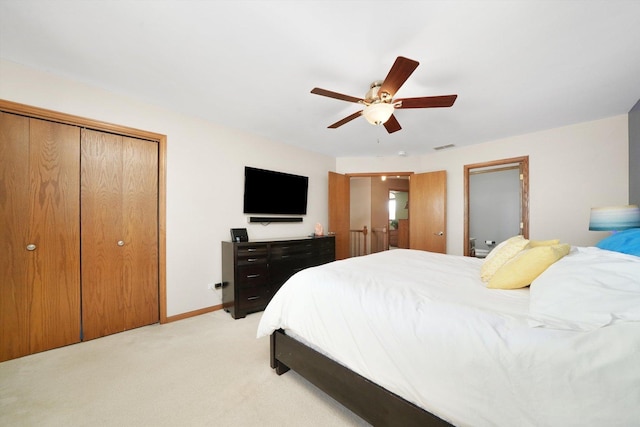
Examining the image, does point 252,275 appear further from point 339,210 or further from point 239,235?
point 339,210

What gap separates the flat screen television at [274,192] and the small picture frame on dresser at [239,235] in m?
0.31

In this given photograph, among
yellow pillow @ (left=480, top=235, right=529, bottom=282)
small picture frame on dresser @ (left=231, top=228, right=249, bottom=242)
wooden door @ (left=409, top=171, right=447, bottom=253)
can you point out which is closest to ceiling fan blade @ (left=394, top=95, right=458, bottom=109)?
yellow pillow @ (left=480, top=235, right=529, bottom=282)

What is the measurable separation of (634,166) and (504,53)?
2.44 m

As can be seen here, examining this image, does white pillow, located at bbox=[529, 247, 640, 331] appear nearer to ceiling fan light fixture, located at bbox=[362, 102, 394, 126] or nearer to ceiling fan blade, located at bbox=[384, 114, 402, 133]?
Answer: ceiling fan light fixture, located at bbox=[362, 102, 394, 126]

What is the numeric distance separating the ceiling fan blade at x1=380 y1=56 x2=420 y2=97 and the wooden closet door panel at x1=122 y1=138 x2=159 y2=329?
2.56 m

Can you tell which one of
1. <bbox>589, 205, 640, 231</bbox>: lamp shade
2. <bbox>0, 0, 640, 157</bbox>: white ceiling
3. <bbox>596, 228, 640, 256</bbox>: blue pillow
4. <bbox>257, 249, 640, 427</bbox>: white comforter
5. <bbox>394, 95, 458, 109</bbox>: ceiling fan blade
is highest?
<bbox>0, 0, 640, 157</bbox>: white ceiling

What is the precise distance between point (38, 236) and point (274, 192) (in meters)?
2.42

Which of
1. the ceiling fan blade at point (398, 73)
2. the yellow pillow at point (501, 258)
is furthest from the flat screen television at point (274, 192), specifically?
the yellow pillow at point (501, 258)

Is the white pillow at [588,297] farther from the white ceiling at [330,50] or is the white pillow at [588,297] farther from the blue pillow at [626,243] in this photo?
the white ceiling at [330,50]

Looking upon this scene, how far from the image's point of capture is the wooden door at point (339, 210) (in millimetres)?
4426

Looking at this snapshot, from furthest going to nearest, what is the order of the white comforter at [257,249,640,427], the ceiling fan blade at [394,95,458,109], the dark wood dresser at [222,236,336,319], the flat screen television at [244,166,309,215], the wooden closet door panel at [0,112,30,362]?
the flat screen television at [244,166,309,215] → the dark wood dresser at [222,236,336,319] → the wooden closet door panel at [0,112,30,362] → the ceiling fan blade at [394,95,458,109] → the white comforter at [257,249,640,427]

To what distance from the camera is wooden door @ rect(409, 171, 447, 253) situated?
13.4 feet

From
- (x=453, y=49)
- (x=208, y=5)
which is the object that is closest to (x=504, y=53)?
(x=453, y=49)

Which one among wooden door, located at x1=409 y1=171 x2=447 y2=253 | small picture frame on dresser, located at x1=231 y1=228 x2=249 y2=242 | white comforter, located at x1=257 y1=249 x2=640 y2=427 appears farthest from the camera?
wooden door, located at x1=409 y1=171 x2=447 y2=253
